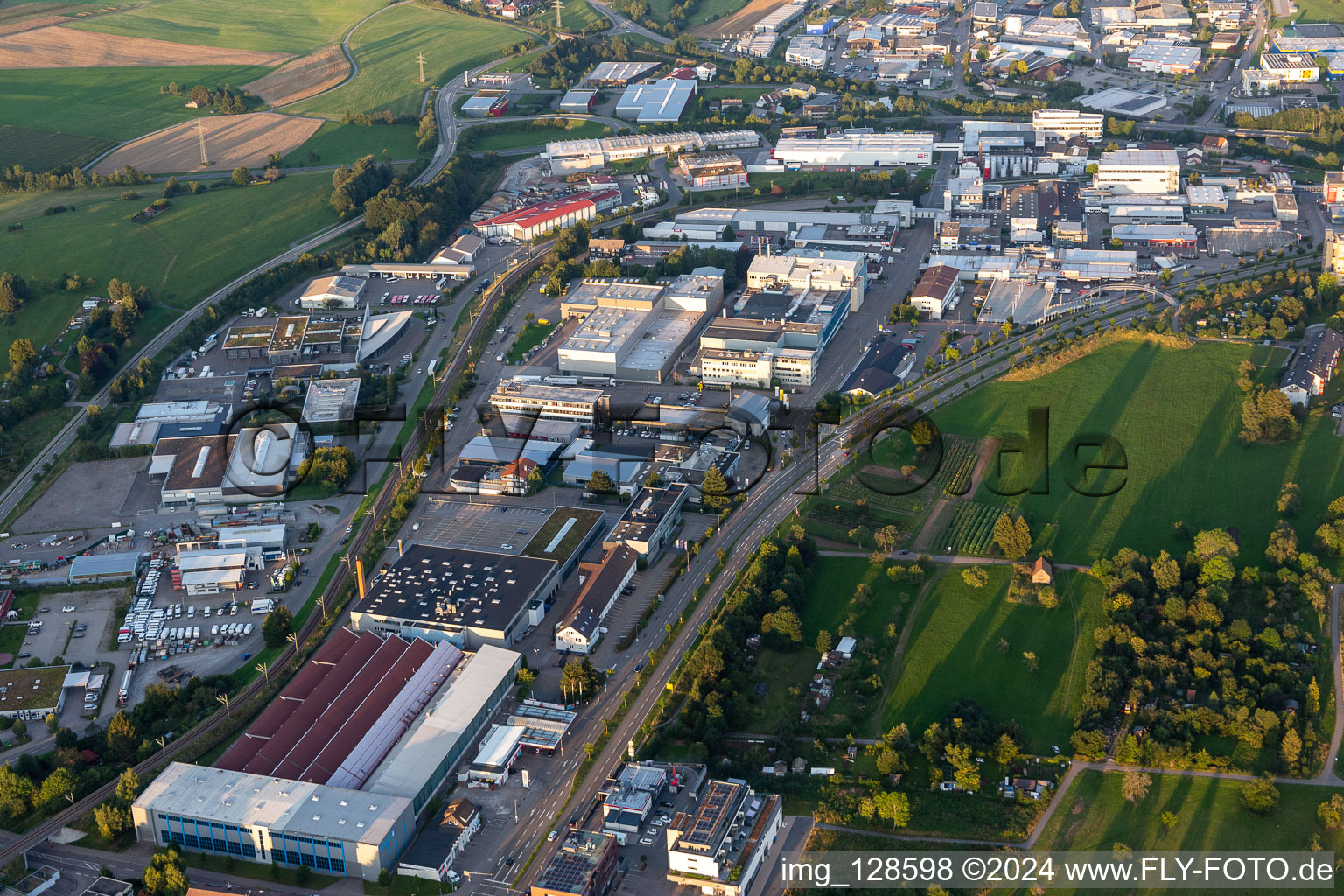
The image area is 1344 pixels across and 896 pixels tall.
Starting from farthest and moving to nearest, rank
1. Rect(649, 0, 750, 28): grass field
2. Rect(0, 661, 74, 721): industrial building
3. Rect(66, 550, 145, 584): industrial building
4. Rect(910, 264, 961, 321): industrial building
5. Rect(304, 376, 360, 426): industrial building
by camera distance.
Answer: Rect(649, 0, 750, 28): grass field
Rect(910, 264, 961, 321): industrial building
Rect(304, 376, 360, 426): industrial building
Rect(66, 550, 145, 584): industrial building
Rect(0, 661, 74, 721): industrial building

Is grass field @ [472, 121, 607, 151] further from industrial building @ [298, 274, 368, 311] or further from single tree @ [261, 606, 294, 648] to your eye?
single tree @ [261, 606, 294, 648]

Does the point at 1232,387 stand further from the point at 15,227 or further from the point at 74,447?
the point at 15,227

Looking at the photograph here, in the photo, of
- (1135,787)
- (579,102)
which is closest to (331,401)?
(1135,787)

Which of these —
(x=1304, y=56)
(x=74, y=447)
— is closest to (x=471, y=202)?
(x=74, y=447)

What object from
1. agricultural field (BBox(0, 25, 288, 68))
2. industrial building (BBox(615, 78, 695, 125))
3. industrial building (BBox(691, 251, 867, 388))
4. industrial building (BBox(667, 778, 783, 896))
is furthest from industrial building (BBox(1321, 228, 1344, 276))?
agricultural field (BBox(0, 25, 288, 68))

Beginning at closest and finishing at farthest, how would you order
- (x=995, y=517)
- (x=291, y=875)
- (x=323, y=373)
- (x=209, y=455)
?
(x=291, y=875)
(x=995, y=517)
(x=209, y=455)
(x=323, y=373)
